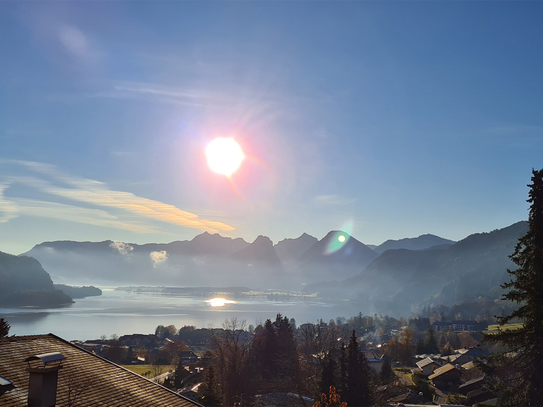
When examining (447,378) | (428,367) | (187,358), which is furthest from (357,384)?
(187,358)

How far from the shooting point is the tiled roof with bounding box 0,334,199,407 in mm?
5863

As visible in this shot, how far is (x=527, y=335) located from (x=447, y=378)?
3072 cm

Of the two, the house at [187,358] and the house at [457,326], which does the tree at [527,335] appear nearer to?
the house at [187,358]

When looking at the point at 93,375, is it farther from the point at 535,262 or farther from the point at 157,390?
the point at 535,262

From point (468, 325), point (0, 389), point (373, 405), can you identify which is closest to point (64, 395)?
point (0, 389)

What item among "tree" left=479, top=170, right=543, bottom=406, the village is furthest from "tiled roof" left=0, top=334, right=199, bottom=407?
"tree" left=479, top=170, right=543, bottom=406

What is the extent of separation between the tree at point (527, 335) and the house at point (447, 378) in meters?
29.3

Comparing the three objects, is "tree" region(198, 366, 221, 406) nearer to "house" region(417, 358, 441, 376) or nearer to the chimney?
the chimney

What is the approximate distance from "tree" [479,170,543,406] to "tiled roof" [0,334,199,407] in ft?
26.8

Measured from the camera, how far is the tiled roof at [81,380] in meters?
5.86

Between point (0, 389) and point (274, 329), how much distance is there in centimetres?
3199

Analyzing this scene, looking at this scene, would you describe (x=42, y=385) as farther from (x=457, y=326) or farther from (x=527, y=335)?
(x=457, y=326)

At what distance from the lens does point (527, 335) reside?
9820 millimetres

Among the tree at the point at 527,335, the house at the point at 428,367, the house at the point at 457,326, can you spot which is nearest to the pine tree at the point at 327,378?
the tree at the point at 527,335
